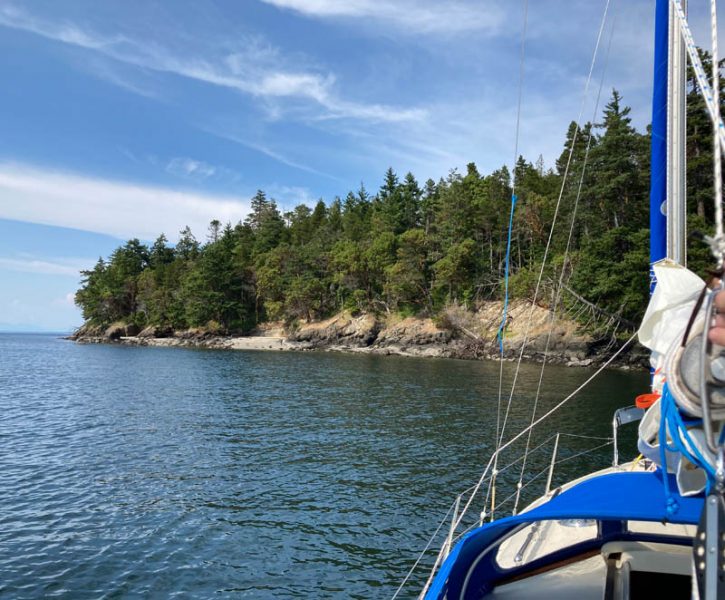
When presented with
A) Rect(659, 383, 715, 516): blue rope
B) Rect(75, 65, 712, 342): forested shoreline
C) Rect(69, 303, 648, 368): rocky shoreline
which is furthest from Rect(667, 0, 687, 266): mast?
Rect(69, 303, 648, 368): rocky shoreline

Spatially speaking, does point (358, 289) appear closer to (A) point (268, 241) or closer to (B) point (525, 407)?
(A) point (268, 241)

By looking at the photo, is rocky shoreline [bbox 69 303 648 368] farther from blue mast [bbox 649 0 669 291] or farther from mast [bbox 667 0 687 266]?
mast [bbox 667 0 687 266]

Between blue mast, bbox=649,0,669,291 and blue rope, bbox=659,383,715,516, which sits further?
blue mast, bbox=649,0,669,291

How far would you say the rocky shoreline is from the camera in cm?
5316

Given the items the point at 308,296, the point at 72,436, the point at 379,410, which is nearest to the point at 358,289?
the point at 308,296

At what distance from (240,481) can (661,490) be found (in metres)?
13.7

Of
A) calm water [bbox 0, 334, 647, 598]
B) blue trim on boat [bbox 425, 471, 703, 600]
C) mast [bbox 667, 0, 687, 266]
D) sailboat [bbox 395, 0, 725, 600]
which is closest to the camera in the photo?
sailboat [bbox 395, 0, 725, 600]

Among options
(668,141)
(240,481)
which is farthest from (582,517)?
(240,481)

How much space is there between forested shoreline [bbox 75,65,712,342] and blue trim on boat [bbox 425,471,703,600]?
2449cm

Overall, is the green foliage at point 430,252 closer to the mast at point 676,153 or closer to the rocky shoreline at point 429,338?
the rocky shoreline at point 429,338

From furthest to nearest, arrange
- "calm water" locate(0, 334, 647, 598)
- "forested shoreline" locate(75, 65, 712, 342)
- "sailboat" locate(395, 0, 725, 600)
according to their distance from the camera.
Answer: "forested shoreline" locate(75, 65, 712, 342) < "calm water" locate(0, 334, 647, 598) < "sailboat" locate(395, 0, 725, 600)

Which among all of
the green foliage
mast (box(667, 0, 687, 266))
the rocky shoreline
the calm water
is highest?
the green foliage

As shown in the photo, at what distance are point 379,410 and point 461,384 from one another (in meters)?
12.2

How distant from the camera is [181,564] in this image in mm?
10258
